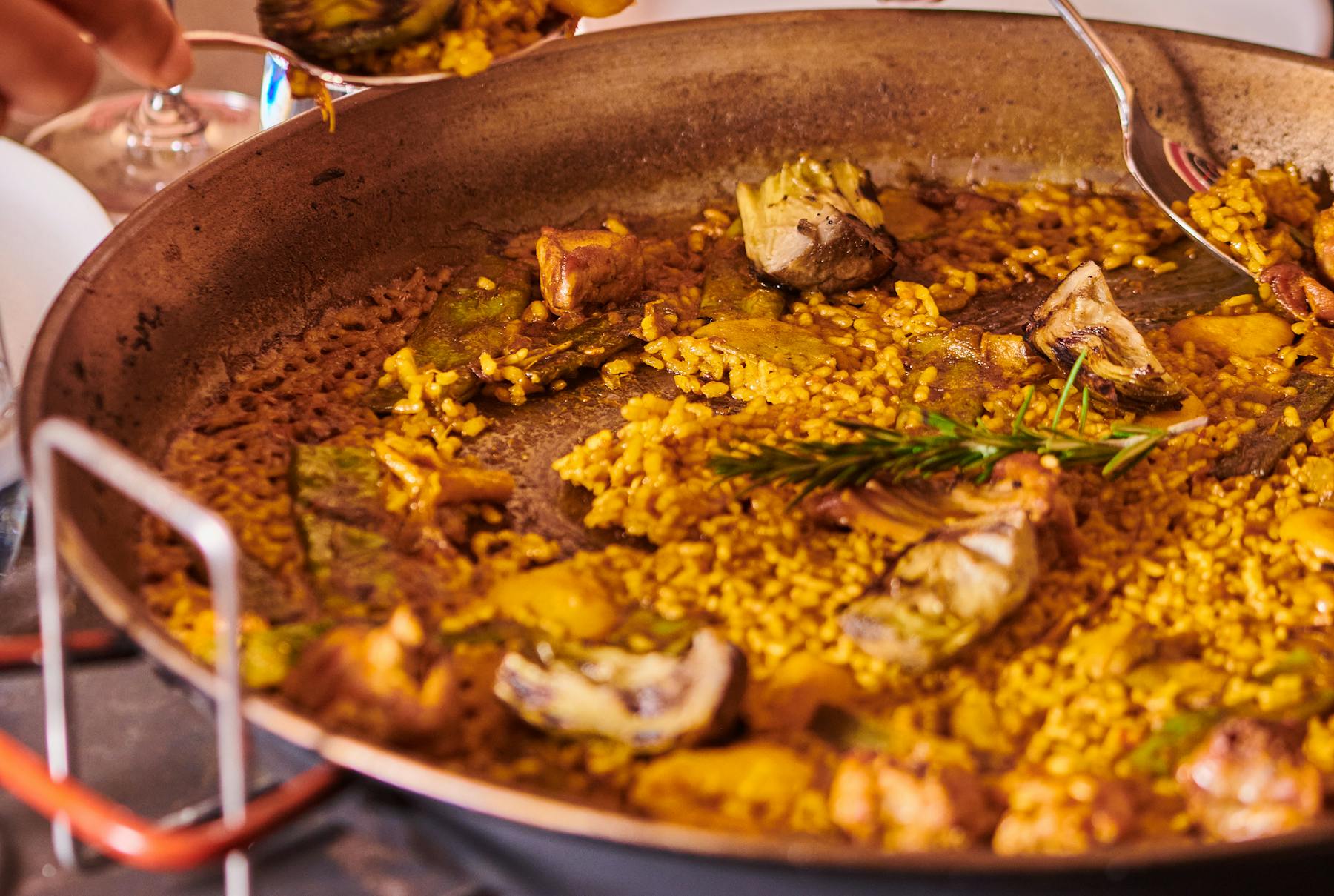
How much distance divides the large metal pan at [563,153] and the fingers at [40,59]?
0.95 ft

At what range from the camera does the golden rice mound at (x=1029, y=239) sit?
2336 mm

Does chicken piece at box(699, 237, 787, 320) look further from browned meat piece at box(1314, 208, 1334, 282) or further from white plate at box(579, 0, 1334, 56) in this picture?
white plate at box(579, 0, 1334, 56)

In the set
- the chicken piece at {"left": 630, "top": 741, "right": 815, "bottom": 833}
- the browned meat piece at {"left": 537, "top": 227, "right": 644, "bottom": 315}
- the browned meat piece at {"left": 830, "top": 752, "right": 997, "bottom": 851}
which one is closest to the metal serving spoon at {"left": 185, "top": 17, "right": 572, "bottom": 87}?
the browned meat piece at {"left": 537, "top": 227, "right": 644, "bottom": 315}

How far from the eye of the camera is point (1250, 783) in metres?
1.25

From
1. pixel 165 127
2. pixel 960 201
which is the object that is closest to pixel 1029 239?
pixel 960 201

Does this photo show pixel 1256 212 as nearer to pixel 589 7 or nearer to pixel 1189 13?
pixel 589 7

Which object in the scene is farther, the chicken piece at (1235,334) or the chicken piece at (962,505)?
the chicken piece at (1235,334)

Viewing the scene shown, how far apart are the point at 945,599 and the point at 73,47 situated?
48.8 inches

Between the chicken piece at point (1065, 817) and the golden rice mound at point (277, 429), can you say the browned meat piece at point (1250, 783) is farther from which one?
the golden rice mound at point (277, 429)

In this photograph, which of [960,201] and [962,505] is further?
[960,201]

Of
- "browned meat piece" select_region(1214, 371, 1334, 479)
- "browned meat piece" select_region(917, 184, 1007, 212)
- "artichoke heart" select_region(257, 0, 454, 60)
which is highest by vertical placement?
"artichoke heart" select_region(257, 0, 454, 60)

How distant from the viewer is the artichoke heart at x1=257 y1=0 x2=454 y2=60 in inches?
68.1

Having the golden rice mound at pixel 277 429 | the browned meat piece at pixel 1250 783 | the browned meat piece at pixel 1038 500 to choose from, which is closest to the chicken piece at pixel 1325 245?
the browned meat piece at pixel 1038 500

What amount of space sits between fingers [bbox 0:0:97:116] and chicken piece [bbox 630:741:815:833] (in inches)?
41.8
